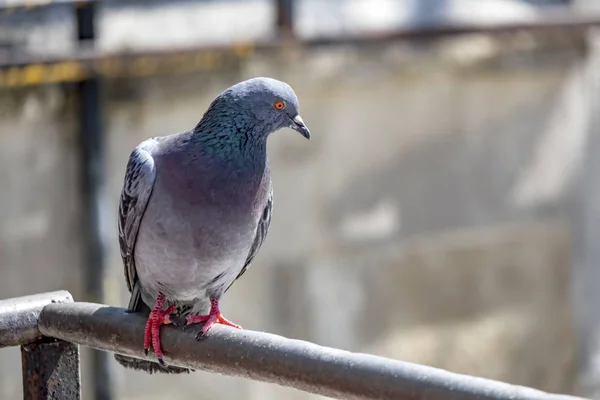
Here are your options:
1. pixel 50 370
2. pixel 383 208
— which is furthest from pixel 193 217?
pixel 383 208

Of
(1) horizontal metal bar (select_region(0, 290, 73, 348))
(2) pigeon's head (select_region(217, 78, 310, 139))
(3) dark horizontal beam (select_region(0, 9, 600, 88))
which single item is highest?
(2) pigeon's head (select_region(217, 78, 310, 139))

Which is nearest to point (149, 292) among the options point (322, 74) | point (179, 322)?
point (179, 322)

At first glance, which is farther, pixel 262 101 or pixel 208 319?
pixel 262 101

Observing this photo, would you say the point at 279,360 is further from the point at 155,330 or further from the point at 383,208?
the point at 383,208

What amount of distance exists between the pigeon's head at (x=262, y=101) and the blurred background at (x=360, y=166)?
6.32 feet

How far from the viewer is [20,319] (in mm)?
2100

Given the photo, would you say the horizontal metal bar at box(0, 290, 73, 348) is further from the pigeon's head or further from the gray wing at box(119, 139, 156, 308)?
the pigeon's head

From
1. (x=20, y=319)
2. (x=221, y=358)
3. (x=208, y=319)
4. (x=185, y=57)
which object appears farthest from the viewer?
(x=185, y=57)

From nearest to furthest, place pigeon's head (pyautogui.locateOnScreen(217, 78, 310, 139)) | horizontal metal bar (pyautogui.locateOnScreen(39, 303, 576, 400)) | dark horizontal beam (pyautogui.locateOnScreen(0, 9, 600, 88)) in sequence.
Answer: horizontal metal bar (pyautogui.locateOnScreen(39, 303, 576, 400)) < pigeon's head (pyautogui.locateOnScreen(217, 78, 310, 139)) < dark horizontal beam (pyautogui.locateOnScreen(0, 9, 600, 88))

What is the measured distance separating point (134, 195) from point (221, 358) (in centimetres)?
97

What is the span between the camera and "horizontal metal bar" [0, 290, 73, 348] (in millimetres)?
2059

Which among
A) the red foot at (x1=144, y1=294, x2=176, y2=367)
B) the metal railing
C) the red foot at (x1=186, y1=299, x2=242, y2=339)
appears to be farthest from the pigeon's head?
the metal railing

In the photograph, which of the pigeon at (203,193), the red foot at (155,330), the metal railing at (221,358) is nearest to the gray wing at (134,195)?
the pigeon at (203,193)

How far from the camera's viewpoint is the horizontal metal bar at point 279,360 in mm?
1517
